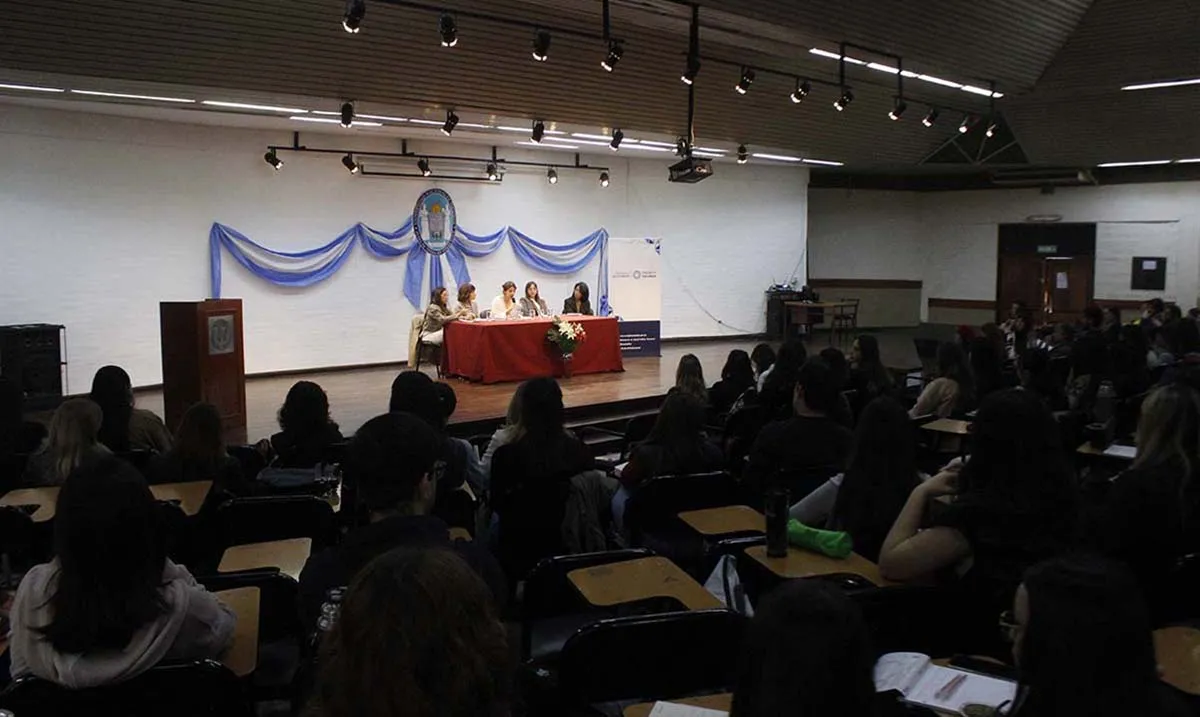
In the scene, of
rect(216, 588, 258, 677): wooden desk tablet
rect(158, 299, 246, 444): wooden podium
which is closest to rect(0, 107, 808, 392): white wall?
rect(158, 299, 246, 444): wooden podium

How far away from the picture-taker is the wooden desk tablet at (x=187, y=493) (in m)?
3.70

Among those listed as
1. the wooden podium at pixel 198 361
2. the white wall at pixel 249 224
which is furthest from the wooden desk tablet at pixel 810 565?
the white wall at pixel 249 224

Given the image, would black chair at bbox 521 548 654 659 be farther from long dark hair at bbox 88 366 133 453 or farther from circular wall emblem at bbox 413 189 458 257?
circular wall emblem at bbox 413 189 458 257

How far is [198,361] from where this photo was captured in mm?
7930

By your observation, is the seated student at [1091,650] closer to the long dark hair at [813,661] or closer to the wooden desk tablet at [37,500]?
the long dark hair at [813,661]

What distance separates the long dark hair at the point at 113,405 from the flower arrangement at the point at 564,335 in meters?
6.41

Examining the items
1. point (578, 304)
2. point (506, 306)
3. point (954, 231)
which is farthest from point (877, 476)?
point (954, 231)

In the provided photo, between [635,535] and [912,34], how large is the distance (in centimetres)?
770

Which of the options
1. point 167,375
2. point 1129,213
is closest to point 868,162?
point 1129,213

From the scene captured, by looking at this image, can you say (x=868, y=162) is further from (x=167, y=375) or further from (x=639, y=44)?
(x=167, y=375)

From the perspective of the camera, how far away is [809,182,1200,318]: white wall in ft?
55.3

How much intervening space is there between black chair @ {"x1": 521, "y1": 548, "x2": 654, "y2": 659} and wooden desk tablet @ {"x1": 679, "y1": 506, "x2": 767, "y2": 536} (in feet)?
1.56

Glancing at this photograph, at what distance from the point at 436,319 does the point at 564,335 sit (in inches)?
69.4

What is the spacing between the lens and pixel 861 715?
1292 millimetres
